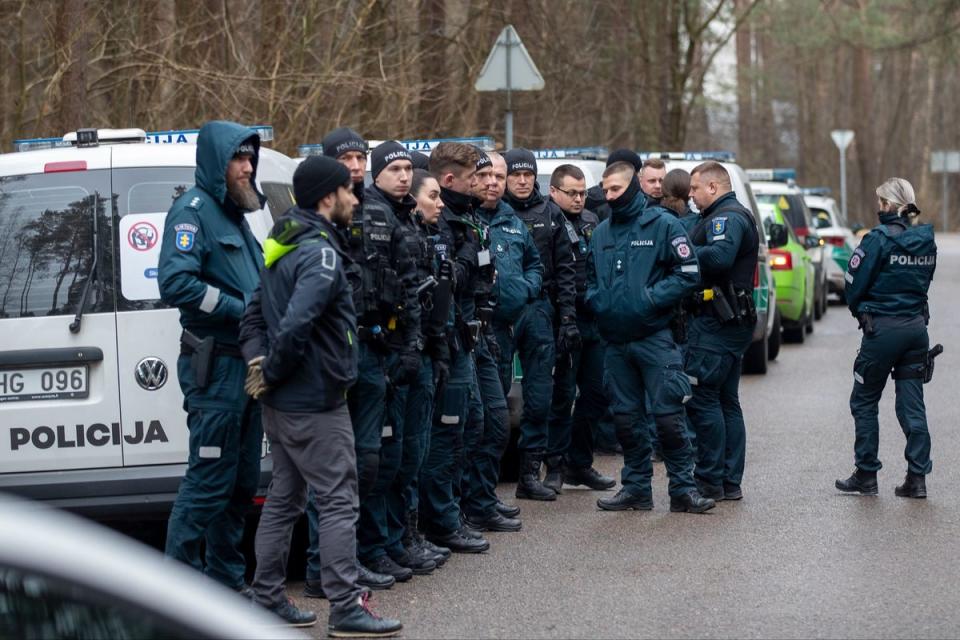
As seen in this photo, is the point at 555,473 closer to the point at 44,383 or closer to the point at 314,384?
the point at 314,384

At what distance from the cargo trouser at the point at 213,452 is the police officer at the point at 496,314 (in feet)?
6.48

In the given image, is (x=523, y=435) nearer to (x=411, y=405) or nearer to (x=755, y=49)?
(x=411, y=405)

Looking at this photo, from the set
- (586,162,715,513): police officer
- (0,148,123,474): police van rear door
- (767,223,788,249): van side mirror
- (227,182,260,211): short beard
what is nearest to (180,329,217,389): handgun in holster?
(0,148,123,474): police van rear door

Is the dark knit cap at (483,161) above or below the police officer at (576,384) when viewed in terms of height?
above

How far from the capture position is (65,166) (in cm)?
664

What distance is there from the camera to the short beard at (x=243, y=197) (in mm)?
6363

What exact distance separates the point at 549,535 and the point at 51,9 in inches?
305

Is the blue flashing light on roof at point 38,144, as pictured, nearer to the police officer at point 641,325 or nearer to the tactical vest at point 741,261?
the police officer at point 641,325

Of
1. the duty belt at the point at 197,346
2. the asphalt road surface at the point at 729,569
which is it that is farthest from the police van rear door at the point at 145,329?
the asphalt road surface at the point at 729,569

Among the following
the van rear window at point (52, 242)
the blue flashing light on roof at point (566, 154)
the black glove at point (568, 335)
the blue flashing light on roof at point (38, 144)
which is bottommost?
the black glove at point (568, 335)

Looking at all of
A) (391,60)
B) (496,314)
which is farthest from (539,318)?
(391,60)

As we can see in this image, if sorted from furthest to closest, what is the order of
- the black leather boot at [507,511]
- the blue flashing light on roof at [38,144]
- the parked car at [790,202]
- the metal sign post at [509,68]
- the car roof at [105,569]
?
the parked car at [790,202], the metal sign post at [509,68], the black leather boot at [507,511], the blue flashing light on roof at [38,144], the car roof at [105,569]

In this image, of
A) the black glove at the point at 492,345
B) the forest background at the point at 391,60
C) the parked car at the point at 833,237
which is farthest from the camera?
the parked car at the point at 833,237

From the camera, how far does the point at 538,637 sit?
6.13m
